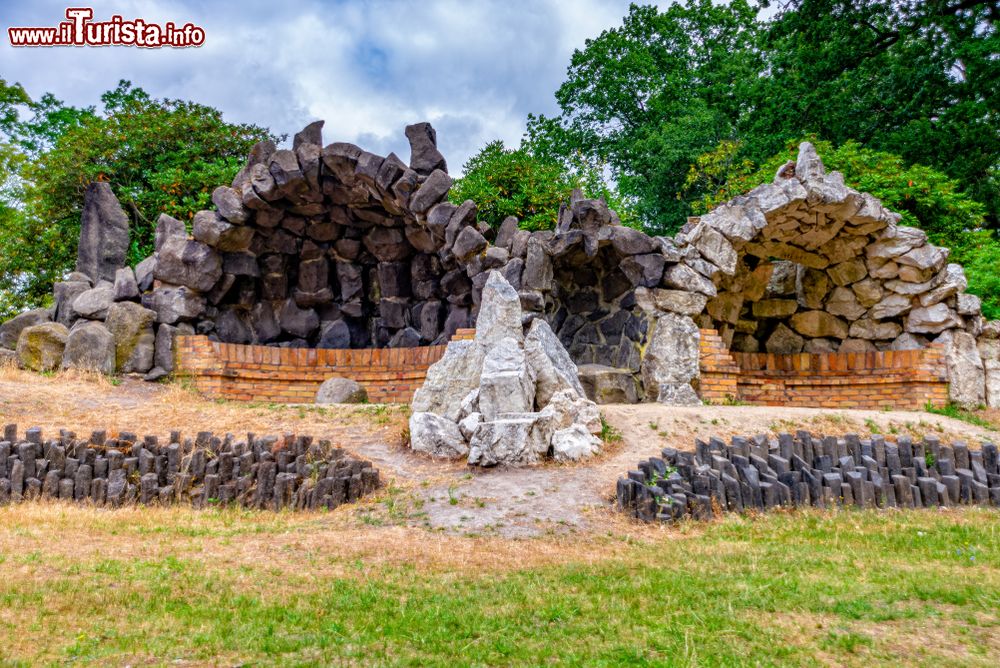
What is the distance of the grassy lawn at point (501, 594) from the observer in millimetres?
3365

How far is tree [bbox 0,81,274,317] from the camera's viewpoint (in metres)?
17.4

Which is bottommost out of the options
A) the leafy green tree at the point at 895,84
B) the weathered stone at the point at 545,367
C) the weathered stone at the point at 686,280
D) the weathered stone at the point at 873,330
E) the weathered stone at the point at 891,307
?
the weathered stone at the point at 545,367

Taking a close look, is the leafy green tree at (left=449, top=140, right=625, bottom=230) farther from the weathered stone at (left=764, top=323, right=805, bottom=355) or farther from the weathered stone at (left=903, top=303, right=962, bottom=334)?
the weathered stone at (left=903, top=303, right=962, bottom=334)

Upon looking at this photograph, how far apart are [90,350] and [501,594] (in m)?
9.22

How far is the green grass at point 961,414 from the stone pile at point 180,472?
26.3 feet

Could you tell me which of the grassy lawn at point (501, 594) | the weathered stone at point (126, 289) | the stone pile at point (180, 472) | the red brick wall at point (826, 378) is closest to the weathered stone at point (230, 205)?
the weathered stone at point (126, 289)

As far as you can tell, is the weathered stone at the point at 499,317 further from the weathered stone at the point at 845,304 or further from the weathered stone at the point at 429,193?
the weathered stone at the point at 845,304

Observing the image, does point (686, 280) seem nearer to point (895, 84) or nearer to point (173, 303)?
point (173, 303)

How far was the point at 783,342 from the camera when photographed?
13.5 meters

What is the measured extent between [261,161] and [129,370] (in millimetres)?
3904

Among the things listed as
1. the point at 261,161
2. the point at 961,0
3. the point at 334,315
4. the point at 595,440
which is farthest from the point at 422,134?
the point at 961,0

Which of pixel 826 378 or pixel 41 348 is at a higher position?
pixel 41 348

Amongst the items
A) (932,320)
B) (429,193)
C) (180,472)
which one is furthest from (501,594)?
(932,320)

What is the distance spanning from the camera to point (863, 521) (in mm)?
6062
